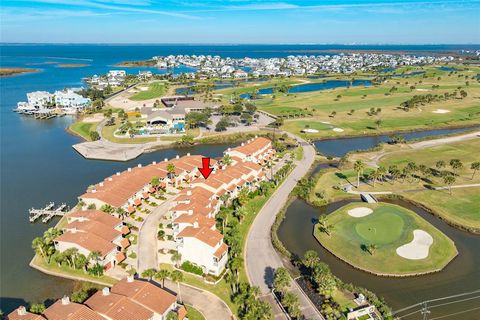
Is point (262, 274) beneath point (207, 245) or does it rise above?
beneath

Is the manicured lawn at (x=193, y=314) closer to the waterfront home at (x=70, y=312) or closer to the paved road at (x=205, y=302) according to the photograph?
the paved road at (x=205, y=302)

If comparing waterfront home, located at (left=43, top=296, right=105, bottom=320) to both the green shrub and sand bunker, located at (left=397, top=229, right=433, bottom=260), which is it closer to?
the green shrub

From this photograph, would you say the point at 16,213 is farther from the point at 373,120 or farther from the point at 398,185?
the point at 373,120

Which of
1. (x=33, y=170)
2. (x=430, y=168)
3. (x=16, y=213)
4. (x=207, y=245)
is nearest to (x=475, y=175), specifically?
(x=430, y=168)

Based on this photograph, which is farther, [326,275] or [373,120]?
[373,120]

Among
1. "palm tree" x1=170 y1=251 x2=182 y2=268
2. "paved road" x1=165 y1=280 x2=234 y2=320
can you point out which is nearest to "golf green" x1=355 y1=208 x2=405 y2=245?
"paved road" x1=165 y1=280 x2=234 y2=320
